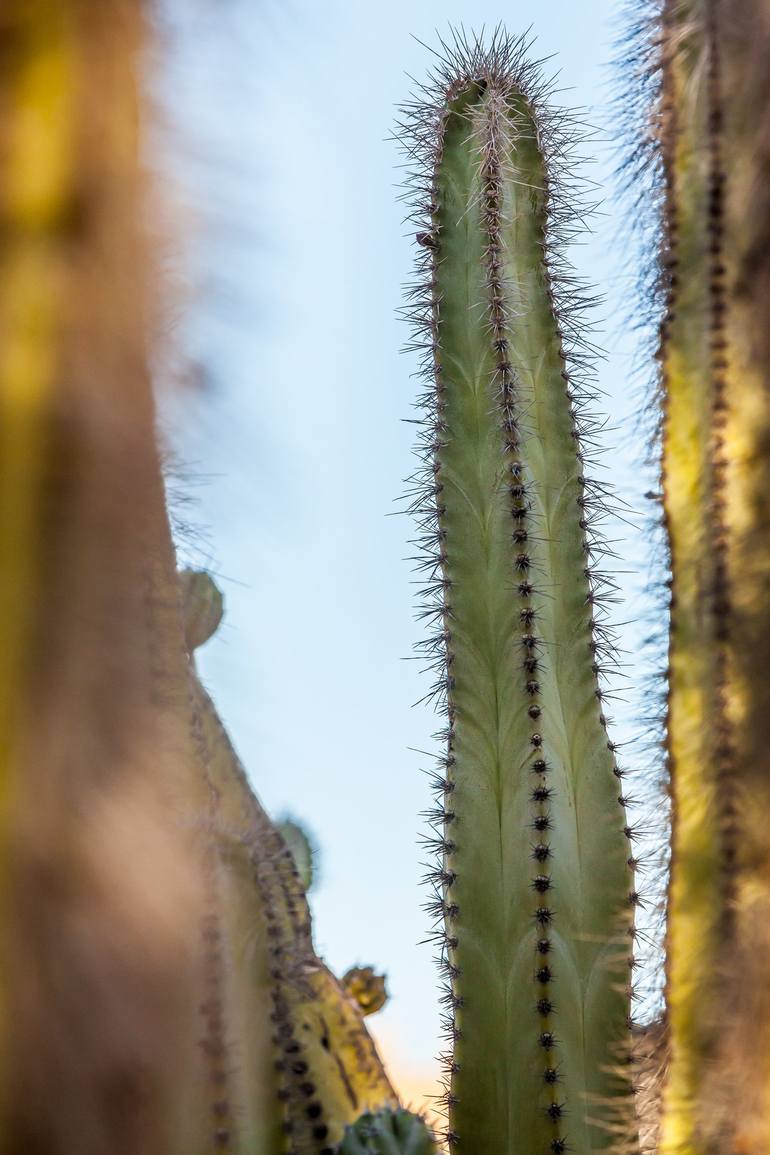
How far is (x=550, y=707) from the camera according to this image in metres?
1.76

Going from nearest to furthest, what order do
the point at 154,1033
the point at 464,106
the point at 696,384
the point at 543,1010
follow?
the point at 154,1033 → the point at 696,384 → the point at 543,1010 → the point at 464,106

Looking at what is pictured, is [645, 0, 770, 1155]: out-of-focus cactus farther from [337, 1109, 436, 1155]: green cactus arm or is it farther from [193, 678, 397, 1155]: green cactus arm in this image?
[193, 678, 397, 1155]: green cactus arm

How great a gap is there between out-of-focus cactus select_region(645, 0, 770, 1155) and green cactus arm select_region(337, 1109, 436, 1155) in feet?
1.01

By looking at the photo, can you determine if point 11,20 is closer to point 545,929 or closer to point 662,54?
point 662,54

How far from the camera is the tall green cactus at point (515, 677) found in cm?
164

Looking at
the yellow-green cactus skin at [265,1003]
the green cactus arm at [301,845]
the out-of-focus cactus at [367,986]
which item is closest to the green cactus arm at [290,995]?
the yellow-green cactus skin at [265,1003]

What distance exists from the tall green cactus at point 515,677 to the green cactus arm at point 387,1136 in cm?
24

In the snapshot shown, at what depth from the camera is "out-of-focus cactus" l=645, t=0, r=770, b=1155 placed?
3.79 ft

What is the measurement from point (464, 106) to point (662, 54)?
2.07 feet

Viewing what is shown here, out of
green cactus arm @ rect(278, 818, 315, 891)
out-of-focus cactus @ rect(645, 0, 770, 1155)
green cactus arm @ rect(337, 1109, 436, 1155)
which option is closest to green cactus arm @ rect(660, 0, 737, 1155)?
out-of-focus cactus @ rect(645, 0, 770, 1155)

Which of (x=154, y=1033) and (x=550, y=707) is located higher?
(x=550, y=707)

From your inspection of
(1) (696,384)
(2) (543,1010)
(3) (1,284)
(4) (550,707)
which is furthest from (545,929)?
(3) (1,284)

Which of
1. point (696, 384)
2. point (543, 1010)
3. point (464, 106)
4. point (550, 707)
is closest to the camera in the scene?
point (696, 384)

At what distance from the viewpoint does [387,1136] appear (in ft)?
4.50
